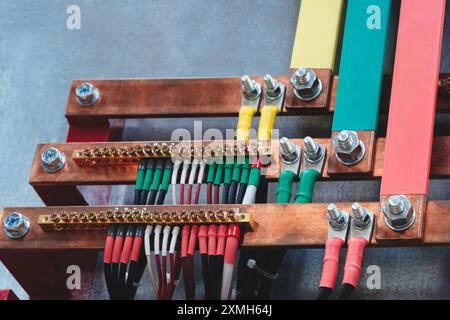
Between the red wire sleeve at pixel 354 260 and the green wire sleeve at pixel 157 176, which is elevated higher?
the green wire sleeve at pixel 157 176

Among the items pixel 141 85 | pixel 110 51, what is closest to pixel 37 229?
pixel 141 85

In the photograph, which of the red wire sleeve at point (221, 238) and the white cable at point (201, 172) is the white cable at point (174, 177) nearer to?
the white cable at point (201, 172)

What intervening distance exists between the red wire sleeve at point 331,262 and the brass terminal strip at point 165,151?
35 cm

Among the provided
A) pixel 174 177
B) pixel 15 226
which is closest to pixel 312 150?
pixel 174 177

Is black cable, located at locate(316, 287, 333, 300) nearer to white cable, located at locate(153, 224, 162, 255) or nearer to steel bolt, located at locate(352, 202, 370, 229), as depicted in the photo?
steel bolt, located at locate(352, 202, 370, 229)

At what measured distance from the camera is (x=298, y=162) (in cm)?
329

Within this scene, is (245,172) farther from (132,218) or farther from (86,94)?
(86,94)

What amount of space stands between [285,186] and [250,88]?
0.33 metres

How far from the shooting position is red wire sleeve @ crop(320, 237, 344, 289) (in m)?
3.05

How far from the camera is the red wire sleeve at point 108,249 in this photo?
3.23 meters

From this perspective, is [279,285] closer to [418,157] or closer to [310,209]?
[310,209]

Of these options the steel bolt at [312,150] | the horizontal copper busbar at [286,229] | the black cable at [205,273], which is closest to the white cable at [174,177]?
the horizontal copper busbar at [286,229]

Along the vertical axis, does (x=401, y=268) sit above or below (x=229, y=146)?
below
